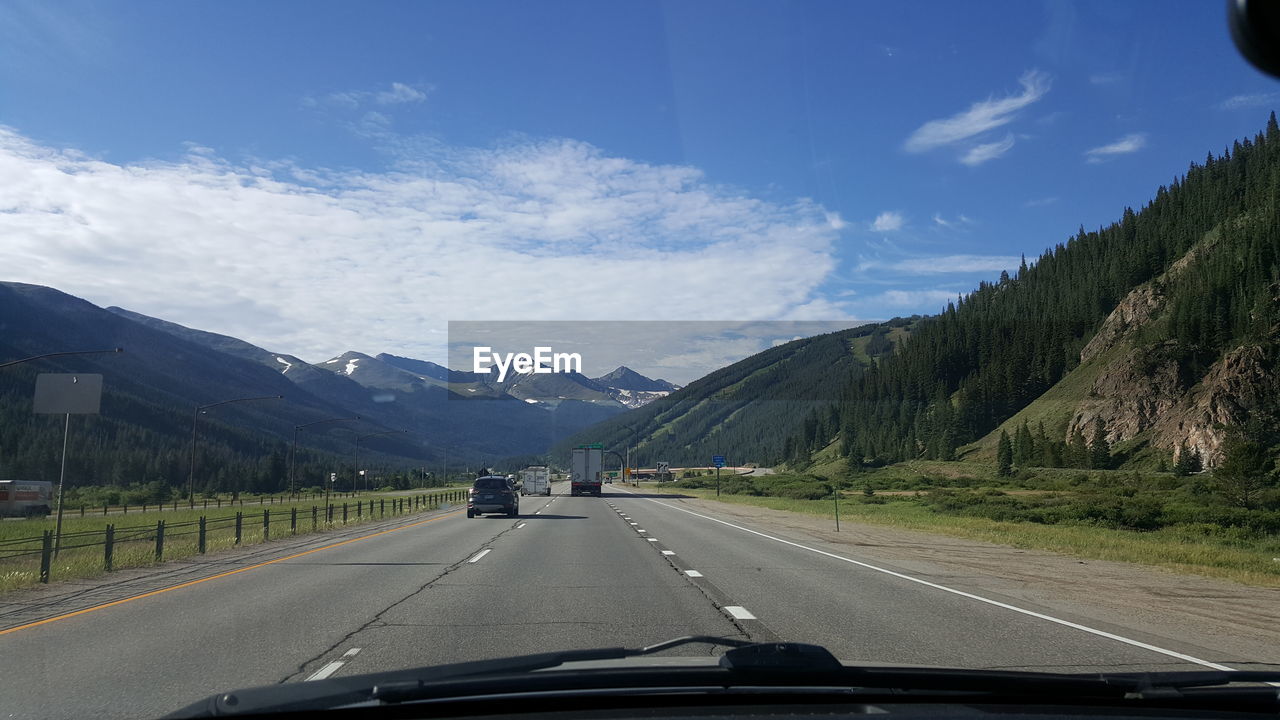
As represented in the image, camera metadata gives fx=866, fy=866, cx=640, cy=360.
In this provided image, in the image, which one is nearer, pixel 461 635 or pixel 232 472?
pixel 461 635

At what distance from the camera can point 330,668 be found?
7.42m

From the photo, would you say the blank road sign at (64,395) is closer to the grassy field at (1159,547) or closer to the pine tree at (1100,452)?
the grassy field at (1159,547)

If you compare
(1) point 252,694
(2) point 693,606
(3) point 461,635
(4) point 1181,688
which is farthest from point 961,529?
(1) point 252,694

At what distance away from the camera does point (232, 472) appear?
150 meters

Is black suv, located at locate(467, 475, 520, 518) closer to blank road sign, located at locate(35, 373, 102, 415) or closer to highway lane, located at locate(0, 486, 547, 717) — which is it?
blank road sign, located at locate(35, 373, 102, 415)

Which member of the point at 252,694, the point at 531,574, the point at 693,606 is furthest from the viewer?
the point at 531,574

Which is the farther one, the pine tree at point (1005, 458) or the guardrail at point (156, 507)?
the pine tree at point (1005, 458)

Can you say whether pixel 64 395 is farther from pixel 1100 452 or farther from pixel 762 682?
pixel 1100 452

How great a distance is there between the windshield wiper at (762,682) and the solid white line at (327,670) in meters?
2.64

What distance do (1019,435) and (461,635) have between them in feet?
349

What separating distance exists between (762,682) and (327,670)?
4.32 m

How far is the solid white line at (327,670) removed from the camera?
23.1 feet

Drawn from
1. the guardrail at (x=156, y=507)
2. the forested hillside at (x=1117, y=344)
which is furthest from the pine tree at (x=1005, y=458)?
the guardrail at (x=156, y=507)

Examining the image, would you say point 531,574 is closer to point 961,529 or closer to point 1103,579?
point 1103,579
